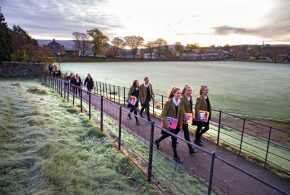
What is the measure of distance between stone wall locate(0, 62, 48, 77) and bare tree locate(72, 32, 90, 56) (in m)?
89.0

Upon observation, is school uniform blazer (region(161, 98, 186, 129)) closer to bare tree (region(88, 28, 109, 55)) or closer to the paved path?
the paved path

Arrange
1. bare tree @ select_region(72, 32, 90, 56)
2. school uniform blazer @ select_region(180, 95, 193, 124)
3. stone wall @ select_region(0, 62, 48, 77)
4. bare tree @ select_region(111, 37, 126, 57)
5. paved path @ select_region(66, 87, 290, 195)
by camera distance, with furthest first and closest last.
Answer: bare tree @ select_region(111, 37, 126, 57)
bare tree @ select_region(72, 32, 90, 56)
stone wall @ select_region(0, 62, 48, 77)
school uniform blazer @ select_region(180, 95, 193, 124)
paved path @ select_region(66, 87, 290, 195)

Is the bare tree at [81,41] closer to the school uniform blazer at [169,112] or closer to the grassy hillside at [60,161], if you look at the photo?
the grassy hillside at [60,161]

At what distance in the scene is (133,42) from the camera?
5364 inches

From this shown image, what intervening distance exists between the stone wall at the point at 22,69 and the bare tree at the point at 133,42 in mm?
106228

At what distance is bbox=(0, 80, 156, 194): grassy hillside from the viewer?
4.55 meters

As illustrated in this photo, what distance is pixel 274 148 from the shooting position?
10844 millimetres

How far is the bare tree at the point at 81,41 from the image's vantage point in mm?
115675

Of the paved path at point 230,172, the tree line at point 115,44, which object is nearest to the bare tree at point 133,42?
the tree line at point 115,44

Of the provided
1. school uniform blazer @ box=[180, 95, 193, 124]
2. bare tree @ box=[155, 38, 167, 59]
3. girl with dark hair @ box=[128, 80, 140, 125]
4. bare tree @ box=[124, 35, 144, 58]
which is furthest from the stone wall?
bare tree @ box=[155, 38, 167, 59]

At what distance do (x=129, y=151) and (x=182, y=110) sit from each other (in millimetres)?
1694

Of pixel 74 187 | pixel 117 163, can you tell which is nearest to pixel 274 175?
pixel 117 163

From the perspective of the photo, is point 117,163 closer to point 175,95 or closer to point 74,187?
point 74,187

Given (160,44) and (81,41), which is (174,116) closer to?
(81,41)
